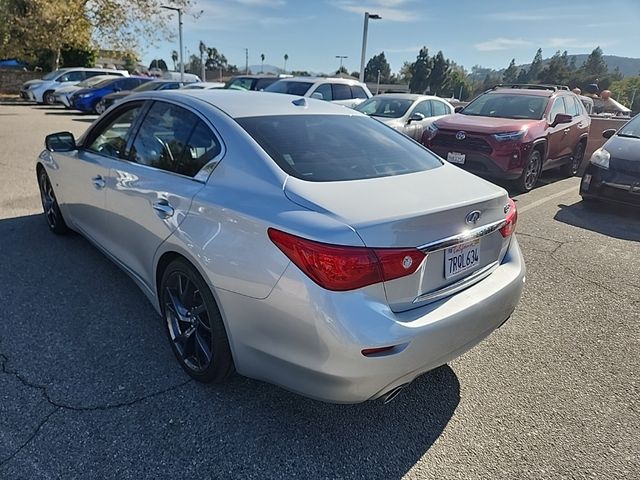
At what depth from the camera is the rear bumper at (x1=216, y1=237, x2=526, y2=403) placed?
183 centimetres

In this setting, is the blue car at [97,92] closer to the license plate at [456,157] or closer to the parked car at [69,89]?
→ the parked car at [69,89]

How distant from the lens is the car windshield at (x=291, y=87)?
1196 cm

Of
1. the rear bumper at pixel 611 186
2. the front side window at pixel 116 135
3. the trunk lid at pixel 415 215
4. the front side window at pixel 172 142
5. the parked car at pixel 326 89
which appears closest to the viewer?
the trunk lid at pixel 415 215

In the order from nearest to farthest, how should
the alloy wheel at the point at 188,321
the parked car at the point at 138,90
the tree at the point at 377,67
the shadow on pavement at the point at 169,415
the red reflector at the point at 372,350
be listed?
the red reflector at the point at 372,350 < the shadow on pavement at the point at 169,415 < the alloy wheel at the point at 188,321 < the parked car at the point at 138,90 < the tree at the point at 377,67

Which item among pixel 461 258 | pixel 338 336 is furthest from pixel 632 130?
pixel 338 336

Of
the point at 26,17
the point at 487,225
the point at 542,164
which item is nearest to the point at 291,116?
the point at 487,225

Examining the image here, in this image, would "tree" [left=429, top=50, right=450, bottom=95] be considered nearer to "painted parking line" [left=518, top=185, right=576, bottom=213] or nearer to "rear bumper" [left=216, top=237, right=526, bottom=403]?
"painted parking line" [left=518, top=185, right=576, bottom=213]

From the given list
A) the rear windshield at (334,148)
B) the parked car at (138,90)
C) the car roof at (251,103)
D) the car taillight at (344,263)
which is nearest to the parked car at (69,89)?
the parked car at (138,90)

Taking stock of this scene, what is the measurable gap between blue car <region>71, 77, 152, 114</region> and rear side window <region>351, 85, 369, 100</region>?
36.4 feet

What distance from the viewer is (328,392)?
195 centimetres

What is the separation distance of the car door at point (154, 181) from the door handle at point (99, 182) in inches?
4.8

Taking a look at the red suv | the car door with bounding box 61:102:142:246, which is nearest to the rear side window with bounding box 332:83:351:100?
the red suv

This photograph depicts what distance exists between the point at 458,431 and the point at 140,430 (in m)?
1.61

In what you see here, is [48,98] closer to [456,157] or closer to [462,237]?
[456,157]
